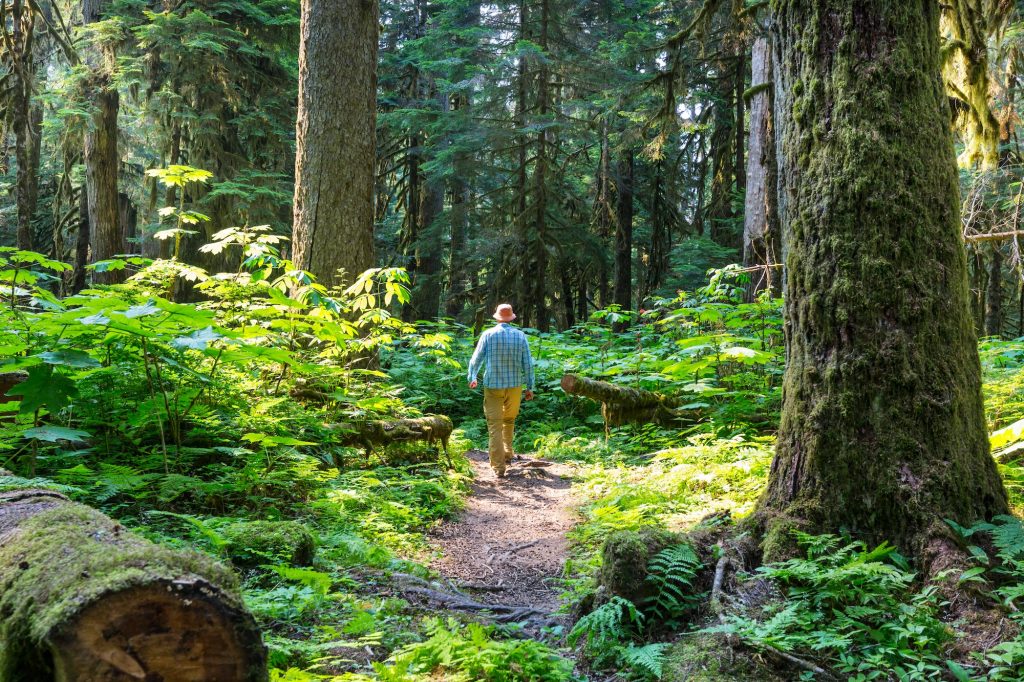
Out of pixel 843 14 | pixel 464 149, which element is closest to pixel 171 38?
pixel 464 149

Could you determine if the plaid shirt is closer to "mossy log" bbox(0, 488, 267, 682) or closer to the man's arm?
the man's arm

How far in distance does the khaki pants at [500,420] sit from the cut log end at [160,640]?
6704 millimetres

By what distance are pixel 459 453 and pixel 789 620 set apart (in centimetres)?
621

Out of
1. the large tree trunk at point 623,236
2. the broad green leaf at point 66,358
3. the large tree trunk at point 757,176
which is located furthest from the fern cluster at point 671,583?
the large tree trunk at point 623,236

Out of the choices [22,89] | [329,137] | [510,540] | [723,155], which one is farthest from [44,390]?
[723,155]

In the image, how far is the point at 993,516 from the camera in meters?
3.26

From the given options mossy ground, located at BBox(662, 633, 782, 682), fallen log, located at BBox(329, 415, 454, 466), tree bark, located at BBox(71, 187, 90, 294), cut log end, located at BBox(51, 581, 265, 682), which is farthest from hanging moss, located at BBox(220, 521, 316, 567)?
tree bark, located at BBox(71, 187, 90, 294)

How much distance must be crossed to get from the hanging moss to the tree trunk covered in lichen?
269 cm

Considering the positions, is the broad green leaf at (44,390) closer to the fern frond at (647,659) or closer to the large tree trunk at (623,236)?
the fern frond at (647,659)

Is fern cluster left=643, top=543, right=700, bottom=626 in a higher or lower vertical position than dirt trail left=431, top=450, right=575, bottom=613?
higher

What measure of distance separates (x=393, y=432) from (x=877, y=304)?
5345 millimetres

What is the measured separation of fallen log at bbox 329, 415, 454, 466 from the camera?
7.08 metres

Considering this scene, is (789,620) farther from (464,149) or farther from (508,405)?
(464,149)

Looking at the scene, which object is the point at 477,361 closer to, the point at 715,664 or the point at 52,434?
the point at 52,434
